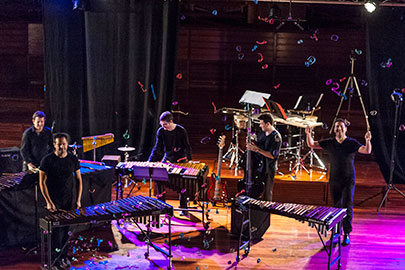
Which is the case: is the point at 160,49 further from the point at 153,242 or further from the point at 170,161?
the point at 153,242

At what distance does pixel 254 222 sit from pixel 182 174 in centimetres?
118

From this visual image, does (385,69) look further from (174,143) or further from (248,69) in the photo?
(174,143)

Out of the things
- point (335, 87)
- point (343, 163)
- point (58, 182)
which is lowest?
point (58, 182)

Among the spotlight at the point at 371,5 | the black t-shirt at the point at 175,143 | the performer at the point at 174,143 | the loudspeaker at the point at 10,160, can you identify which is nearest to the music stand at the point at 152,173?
the performer at the point at 174,143

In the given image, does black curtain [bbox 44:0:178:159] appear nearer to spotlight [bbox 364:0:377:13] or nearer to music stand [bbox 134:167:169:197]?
music stand [bbox 134:167:169:197]

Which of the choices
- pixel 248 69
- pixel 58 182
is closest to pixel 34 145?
pixel 58 182

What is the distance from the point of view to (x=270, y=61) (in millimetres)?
11422

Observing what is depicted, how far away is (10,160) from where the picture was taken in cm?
743

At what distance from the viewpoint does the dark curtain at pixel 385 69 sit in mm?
9062

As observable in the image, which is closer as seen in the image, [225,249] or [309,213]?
[309,213]

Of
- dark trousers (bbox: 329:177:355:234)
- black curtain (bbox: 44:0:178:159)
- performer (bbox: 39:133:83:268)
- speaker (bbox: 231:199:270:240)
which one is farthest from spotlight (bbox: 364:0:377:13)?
performer (bbox: 39:133:83:268)

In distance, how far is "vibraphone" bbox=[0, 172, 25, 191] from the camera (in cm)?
600

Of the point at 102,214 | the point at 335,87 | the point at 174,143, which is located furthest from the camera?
the point at 335,87

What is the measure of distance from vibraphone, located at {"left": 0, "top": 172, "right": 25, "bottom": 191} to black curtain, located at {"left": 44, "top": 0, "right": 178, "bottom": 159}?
3542 mm
